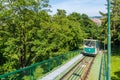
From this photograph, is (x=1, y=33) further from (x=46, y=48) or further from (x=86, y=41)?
(x=86, y=41)

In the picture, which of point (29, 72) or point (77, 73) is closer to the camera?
point (29, 72)

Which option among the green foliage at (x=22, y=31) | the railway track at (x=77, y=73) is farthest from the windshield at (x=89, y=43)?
the railway track at (x=77, y=73)

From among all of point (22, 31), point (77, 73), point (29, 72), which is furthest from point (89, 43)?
point (29, 72)

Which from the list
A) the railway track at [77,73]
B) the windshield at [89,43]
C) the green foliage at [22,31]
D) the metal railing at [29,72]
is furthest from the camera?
the windshield at [89,43]


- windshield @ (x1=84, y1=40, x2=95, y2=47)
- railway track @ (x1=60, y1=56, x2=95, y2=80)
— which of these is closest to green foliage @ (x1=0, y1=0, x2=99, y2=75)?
railway track @ (x1=60, y1=56, x2=95, y2=80)

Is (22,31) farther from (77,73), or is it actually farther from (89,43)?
(89,43)

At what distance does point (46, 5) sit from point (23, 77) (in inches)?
650

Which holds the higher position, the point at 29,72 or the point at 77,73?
the point at 29,72

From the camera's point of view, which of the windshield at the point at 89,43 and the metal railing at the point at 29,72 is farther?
the windshield at the point at 89,43

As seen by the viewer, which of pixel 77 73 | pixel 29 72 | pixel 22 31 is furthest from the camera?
pixel 22 31

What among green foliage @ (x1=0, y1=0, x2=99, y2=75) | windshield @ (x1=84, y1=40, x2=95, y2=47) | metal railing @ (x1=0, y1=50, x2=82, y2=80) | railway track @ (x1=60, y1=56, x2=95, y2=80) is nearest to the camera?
metal railing @ (x1=0, y1=50, x2=82, y2=80)

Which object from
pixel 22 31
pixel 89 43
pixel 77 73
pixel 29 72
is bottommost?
pixel 77 73

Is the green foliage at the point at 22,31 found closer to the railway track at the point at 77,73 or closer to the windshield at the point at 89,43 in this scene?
the railway track at the point at 77,73

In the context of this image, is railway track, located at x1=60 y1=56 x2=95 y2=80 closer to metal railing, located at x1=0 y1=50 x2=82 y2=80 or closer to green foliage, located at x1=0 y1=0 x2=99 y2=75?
metal railing, located at x1=0 y1=50 x2=82 y2=80
